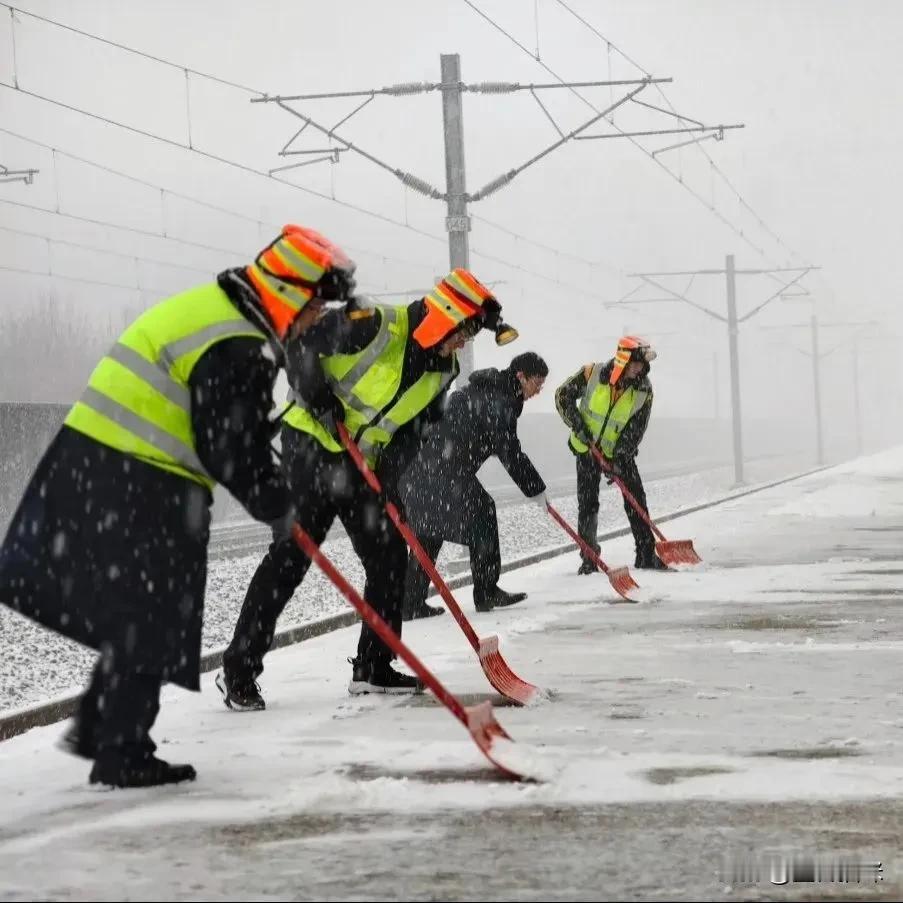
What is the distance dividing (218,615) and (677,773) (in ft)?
23.1

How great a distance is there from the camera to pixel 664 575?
11.7 meters

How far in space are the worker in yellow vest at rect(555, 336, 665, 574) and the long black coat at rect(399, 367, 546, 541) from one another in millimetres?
1731

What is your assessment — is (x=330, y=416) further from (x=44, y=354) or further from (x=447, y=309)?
(x=44, y=354)

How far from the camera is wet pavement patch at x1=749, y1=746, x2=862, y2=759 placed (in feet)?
16.7

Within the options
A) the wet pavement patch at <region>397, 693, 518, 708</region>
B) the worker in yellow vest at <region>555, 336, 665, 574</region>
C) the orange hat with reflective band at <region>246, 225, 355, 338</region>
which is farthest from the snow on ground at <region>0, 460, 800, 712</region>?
the orange hat with reflective band at <region>246, 225, 355, 338</region>

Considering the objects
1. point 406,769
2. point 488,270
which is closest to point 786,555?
point 406,769

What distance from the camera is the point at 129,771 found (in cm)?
471

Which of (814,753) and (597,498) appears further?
(597,498)

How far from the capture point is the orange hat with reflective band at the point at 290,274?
475cm

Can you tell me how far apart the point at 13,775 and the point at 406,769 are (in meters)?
1.17

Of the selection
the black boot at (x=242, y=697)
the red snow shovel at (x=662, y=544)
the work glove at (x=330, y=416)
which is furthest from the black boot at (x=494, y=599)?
the black boot at (x=242, y=697)

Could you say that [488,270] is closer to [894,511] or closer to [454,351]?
[894,511]

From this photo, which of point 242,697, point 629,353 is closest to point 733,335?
point 629,353

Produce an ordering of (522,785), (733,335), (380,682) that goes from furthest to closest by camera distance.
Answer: (733,335)
(380,682)
(522,785)
